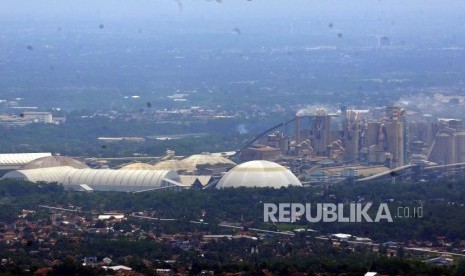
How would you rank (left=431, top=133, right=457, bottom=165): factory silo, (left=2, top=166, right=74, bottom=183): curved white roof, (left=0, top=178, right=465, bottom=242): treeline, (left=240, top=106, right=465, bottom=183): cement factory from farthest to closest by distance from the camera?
(left=431, top=133, right=457, bottom=165): factory silo → (left=240, top=106, right=465, bottom=183): cement factory → (left=2, top=166, right=74, bottom=183): curved white roof → (left=0, top=178, right=465, bottom=242): treeline

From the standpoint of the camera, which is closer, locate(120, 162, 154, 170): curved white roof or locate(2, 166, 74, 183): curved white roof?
locate(2, 166, 74, 183): curved white roof

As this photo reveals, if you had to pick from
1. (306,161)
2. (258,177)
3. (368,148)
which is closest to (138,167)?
(258,177)

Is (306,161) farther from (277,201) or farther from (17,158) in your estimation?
(277,201)

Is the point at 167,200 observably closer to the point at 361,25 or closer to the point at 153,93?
the point at 153,93

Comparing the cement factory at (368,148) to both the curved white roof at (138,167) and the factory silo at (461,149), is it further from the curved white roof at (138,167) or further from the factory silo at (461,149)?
the curved white roof at (138,167)

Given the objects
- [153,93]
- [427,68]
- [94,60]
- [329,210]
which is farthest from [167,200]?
[94,60]

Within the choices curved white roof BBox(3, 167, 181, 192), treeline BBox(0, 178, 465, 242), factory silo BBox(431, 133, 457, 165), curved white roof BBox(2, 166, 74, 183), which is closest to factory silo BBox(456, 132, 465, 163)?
factory silo BBox(431, 133, 457, 165)

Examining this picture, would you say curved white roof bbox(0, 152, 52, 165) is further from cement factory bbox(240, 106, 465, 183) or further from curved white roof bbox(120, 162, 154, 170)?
cement factory bbox(240, 106, 465, 183)
